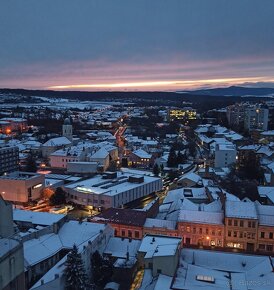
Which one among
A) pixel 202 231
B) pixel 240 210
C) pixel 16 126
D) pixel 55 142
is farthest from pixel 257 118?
pixel 202 231

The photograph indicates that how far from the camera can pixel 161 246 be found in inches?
546

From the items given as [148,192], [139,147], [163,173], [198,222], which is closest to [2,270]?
[198,222]

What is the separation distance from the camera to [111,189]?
2539cm

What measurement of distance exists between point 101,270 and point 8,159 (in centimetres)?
2656

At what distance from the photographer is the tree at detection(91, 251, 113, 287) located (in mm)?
13766

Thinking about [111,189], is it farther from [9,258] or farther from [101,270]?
[9,258]

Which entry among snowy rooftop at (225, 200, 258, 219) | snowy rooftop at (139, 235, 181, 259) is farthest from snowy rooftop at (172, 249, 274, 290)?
snowy rooftop at (225, 200, 258, 219)

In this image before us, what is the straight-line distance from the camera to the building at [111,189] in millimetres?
24047

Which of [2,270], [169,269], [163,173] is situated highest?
[2,270]

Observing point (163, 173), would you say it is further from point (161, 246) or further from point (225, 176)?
point (161, 246)

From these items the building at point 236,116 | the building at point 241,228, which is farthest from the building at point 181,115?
the building at point 241,228

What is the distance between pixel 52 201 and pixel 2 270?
20856mm

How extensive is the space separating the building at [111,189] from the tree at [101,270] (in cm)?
926

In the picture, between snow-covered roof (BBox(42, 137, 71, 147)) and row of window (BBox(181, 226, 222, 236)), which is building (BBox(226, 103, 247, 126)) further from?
row of window (BBox(181, 226, 222, 236))
